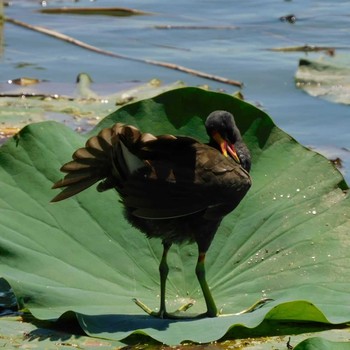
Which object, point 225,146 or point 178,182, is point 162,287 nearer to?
point 178,182

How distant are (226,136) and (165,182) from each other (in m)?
0.39

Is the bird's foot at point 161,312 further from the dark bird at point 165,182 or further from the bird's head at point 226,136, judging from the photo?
the bird's head at point 226,136

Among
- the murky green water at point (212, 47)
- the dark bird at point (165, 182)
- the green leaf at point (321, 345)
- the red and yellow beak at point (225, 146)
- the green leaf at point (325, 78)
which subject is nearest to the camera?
the green leaf at point (321, 345)

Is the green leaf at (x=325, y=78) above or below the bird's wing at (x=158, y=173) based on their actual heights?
below

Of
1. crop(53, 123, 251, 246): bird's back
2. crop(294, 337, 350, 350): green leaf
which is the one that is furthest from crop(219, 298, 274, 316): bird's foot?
crop(294, 337, 350, 350): green leaf

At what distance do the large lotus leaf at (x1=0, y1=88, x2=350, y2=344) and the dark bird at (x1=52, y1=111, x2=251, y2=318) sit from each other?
0.55 feet

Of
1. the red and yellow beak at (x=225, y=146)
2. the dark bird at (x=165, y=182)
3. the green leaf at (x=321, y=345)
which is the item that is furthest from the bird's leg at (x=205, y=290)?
the green leaf at (x=321, y=345)

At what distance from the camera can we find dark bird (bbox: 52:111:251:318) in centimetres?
378

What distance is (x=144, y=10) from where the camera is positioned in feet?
32.1

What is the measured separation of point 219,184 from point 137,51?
4.49 m

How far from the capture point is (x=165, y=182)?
12.5ft

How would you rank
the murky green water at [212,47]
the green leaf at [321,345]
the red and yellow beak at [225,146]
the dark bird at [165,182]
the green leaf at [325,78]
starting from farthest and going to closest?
1. the green leaf at [325,78]
2. the murky green water at [212,47]
3. the red and yellow beak at [225,146]
4. the dark bird at [165,182]
5. the green leaf at [321,345]

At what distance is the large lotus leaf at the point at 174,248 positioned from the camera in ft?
12.5

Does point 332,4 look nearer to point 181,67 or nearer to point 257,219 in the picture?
point 181,67
